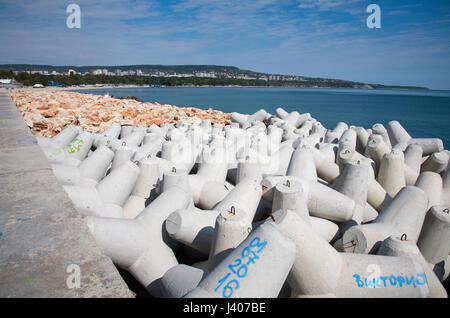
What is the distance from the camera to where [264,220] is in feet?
10.4

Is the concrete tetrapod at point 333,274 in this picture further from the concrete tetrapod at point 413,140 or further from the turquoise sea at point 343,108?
the turquoise sea at point 343,108

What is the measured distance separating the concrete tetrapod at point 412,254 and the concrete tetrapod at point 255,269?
3.46 feet

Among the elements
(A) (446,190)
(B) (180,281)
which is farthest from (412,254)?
(A) (446,190)

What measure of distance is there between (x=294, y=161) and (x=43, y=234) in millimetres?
3216

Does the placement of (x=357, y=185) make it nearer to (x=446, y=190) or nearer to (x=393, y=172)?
(x=393, y=172)

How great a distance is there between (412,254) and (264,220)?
137 cm

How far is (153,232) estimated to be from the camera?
2.54 metres

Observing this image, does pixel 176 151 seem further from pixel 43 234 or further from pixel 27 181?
pixel 43 234

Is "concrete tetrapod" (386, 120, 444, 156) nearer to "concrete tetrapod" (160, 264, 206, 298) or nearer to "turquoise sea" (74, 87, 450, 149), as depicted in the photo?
"concrete tetrapod" (160, 264, 206, 298)

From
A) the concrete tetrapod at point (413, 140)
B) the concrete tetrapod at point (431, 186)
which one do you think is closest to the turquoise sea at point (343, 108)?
the concrete tetrapod at point (413, 140)

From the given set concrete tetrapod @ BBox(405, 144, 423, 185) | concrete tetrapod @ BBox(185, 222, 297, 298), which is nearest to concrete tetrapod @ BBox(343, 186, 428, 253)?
concrete tetrapod @ BBox(185, 222, 297, 298)

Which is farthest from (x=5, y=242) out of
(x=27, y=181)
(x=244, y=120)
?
(x=244, y=120)

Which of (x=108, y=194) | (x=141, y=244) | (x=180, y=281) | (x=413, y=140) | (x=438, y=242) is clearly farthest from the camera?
(x=413, y=140)

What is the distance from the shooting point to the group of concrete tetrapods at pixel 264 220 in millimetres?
1821
